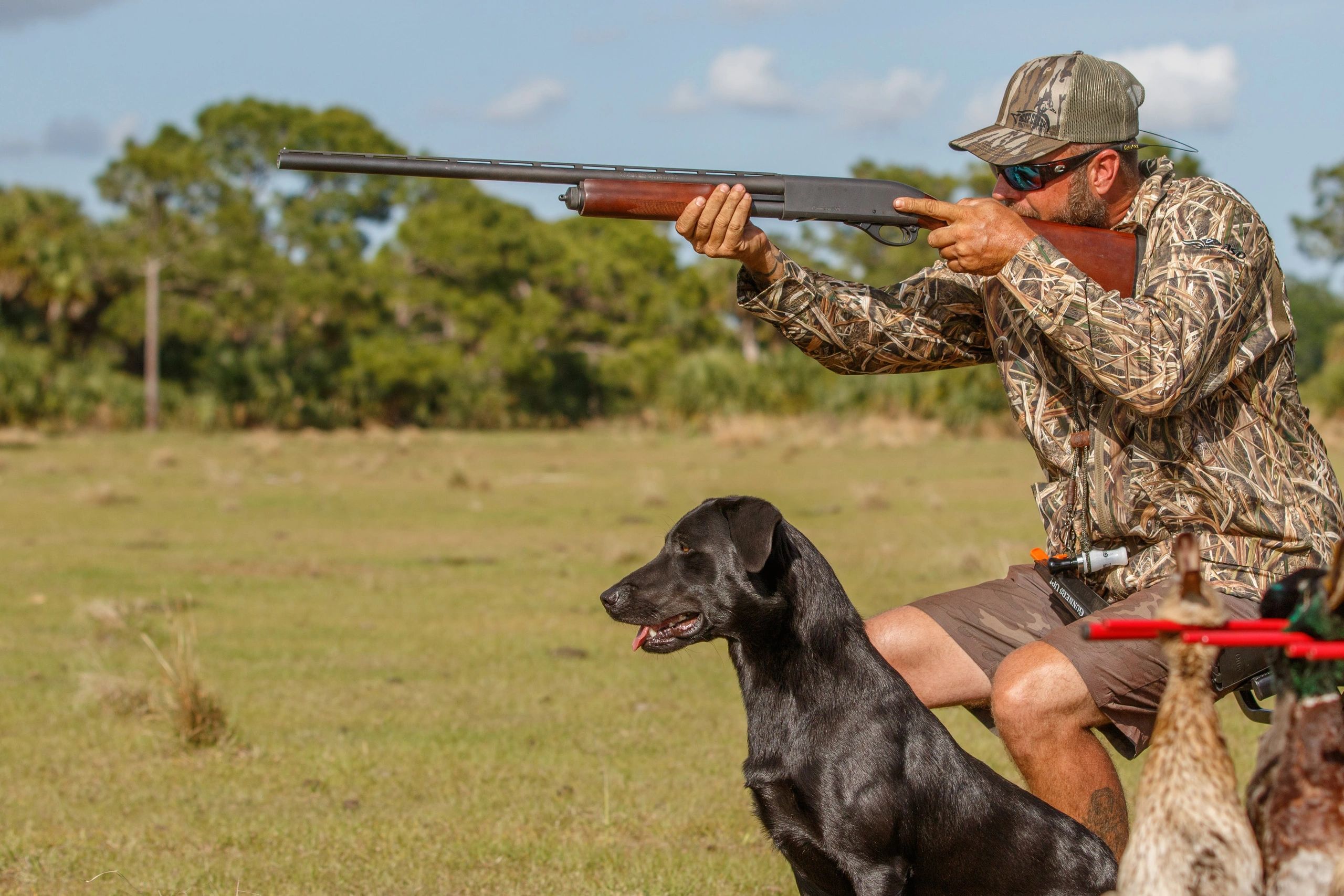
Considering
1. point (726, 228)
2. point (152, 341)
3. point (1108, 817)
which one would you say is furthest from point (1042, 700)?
point (152, 341)

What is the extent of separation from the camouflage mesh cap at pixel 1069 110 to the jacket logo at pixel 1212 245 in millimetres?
551

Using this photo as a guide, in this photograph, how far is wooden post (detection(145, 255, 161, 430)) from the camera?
43.1 meters

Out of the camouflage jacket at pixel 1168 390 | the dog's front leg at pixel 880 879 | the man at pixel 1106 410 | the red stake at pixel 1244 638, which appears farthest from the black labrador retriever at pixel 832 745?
the red stake at pixel 1244 638

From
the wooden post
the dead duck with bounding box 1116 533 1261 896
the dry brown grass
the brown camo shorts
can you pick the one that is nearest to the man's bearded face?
the brown camo shorts

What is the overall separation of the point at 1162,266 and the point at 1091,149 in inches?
24.5

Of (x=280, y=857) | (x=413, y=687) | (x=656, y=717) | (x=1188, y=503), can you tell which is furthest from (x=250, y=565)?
(x=1188, y=503)

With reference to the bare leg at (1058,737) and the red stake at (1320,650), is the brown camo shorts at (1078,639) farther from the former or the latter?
the red stake at (1320,650)

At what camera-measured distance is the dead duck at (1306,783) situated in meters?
2.19

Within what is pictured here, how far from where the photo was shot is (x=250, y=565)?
15008 millimetres

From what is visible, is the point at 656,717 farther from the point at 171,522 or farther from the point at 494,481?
the point at 494,481

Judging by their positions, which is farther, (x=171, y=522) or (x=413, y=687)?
(x=171, y=522)

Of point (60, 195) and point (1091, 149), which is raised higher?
point (60, 195)

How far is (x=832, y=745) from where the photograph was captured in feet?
13.8

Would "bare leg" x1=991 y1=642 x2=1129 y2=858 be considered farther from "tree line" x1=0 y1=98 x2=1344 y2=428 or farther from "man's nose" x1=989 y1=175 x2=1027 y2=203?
"tree line" x1=0 y1=98 x2=1344 y2=428
